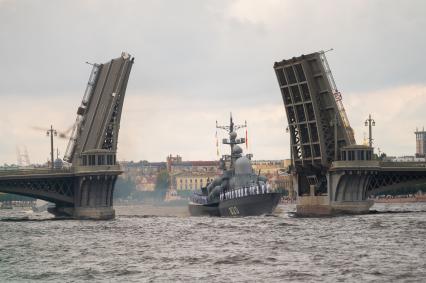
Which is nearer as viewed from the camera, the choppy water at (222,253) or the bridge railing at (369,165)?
the choppy water at (222,253)

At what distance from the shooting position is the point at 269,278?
35188mm

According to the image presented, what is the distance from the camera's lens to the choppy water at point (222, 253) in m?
36.4

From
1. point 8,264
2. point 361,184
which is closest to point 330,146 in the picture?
point 361,184

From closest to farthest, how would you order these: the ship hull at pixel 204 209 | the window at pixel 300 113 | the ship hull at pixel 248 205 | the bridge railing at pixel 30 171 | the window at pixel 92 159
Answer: the window at pixel 300 113, the window at pixel 92 159, the bridge railing at pixel 30 171, the ship hull at pixel 248 205, the ship hull at pixel 204 209

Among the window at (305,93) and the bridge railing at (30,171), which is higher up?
the window at (305,93)

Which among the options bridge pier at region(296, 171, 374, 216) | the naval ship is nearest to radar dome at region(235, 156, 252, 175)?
the naval ship

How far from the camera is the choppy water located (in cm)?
3638

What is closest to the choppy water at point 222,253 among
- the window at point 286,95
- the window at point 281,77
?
the window at point 281,77

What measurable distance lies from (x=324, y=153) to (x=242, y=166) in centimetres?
999

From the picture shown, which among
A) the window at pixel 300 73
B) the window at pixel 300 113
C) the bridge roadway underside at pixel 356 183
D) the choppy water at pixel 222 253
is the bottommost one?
the choppy water at pixel 222 253

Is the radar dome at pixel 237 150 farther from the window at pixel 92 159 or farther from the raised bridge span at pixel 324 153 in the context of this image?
the window at pixel 92 159

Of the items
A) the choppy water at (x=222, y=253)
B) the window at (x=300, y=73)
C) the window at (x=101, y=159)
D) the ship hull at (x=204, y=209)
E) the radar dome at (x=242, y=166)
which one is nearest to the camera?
the choppy water at (x=222, y=253)

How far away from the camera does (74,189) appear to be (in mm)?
87062

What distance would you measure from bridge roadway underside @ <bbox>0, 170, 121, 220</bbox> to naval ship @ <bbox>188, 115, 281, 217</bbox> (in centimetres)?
985
